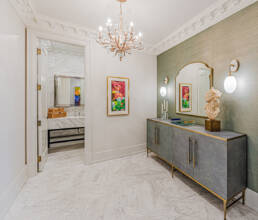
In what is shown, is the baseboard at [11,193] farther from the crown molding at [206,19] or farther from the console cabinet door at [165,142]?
the crown molding at [206,19]

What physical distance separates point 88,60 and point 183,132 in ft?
7.47

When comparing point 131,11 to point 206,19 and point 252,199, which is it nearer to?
point 206,19

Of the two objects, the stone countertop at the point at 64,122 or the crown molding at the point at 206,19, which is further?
the stone countertop at the point at 64,122

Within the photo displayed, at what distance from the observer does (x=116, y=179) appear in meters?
2.17

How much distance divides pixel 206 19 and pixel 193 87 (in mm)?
1111

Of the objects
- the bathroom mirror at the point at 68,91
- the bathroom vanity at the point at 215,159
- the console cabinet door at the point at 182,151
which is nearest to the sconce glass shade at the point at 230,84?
the bathroom vanity at the point at 215,159

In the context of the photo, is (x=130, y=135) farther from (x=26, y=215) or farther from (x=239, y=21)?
(x=239, y=21)

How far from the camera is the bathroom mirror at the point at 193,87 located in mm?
2161

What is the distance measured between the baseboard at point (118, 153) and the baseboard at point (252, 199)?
204 centimetres

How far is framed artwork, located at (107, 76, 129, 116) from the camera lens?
2836mm

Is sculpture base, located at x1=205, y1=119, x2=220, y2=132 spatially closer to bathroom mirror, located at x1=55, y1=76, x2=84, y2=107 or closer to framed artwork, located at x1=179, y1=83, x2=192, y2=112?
framed artwork, located at x1=179, y1=83, x2=192, y2=112

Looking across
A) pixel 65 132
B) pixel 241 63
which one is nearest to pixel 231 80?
pixel 241 63

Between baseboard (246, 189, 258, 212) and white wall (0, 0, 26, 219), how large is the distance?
292 centimetres

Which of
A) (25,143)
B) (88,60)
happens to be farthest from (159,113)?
(25,143)
